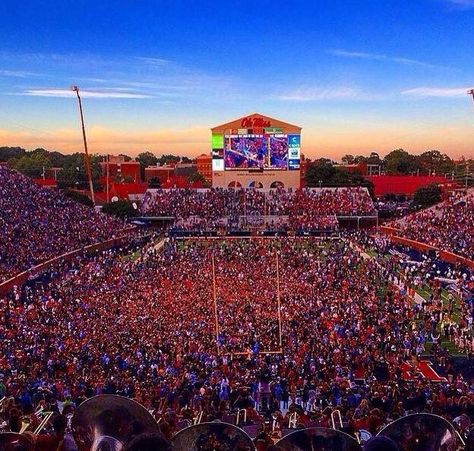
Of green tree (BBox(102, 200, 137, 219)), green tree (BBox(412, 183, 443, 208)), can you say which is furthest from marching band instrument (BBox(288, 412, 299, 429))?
green tree (BBox(412, 183, 443, 208))

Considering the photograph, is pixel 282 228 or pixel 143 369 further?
pixel 282 228

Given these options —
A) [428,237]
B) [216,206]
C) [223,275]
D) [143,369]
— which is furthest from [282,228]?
[143,369]

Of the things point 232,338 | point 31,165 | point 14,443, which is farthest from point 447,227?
point 31,165

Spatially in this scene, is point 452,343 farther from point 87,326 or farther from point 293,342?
point 87,326

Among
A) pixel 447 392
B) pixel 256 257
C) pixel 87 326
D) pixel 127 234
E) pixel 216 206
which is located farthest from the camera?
pixel 216 206

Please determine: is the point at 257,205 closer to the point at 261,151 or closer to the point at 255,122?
the point at 261,151

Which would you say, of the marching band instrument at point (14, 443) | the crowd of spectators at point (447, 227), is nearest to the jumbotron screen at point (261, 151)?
the crowd of spectators at point (447, 227)

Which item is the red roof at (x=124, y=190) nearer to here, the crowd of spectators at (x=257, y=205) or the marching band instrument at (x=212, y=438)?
the crowd of spectators at (x=257, y=205)
